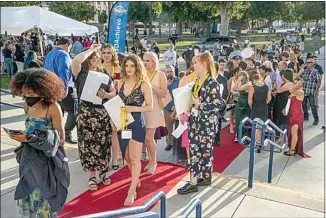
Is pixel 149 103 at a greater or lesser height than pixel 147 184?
greater

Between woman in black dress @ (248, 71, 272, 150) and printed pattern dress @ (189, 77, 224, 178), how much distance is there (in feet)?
7.67

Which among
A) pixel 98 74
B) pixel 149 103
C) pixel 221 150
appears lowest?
pixel 221 150

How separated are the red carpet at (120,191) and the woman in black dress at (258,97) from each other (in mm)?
2047

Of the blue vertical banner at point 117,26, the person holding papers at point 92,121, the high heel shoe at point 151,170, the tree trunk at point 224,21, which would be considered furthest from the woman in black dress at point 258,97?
the tree trunk at point 224,21

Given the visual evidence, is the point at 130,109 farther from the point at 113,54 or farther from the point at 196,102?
the point at 113,54

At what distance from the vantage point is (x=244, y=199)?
441 centimetres

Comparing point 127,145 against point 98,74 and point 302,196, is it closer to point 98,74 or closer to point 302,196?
A: point 98,74

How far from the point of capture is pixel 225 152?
683cm

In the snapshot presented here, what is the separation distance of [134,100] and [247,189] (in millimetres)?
1902

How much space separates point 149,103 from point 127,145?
1.83 feet

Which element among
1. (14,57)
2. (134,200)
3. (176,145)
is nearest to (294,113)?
(176,145)

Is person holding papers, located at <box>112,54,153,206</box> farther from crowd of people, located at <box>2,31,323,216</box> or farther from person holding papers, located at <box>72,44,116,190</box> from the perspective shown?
person holding papers, located at <box>72,44,116,190</box>

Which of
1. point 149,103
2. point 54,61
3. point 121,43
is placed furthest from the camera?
point 121,43

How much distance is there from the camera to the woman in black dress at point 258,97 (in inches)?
259
